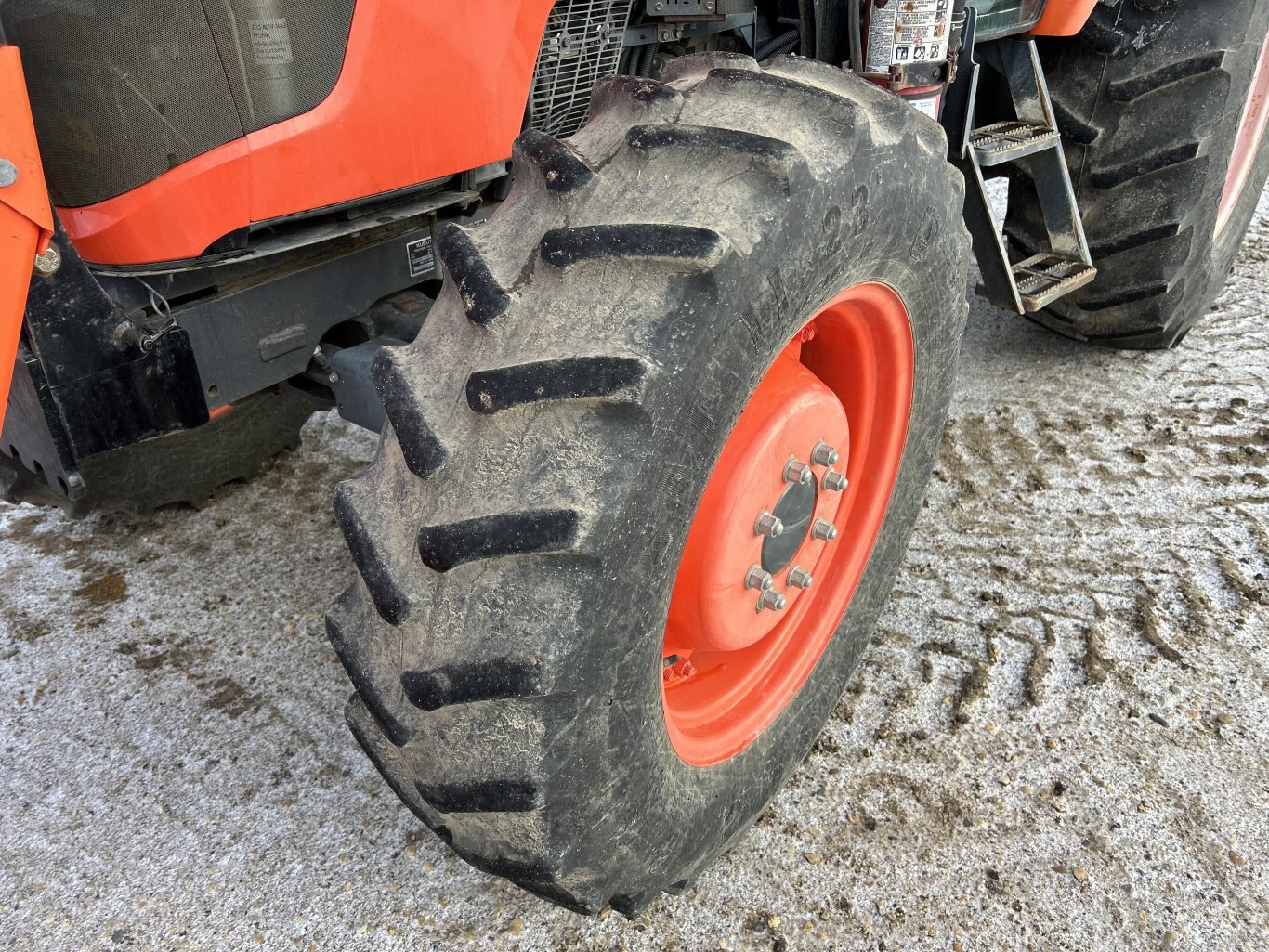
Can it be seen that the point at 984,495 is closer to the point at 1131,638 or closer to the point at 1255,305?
the point at 1131,638

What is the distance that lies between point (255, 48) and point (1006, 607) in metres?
1.65

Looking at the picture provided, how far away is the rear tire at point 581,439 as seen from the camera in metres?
0.96

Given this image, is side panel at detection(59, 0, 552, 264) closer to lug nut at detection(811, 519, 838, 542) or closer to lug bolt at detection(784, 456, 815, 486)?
lug bolt at detection(784, 456, 815, 486)

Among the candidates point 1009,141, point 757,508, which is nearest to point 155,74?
point 757,508

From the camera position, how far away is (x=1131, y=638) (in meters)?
1.90

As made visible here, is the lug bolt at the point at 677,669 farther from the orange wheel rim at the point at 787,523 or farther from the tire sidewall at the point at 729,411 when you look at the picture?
the tire sidewall at the point at 729,411

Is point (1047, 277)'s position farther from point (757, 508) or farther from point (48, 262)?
point (48, 262)

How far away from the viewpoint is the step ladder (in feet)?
6.64

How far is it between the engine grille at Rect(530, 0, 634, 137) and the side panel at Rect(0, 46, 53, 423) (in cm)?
65

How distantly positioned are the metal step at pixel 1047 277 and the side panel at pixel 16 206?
1847 millimetres

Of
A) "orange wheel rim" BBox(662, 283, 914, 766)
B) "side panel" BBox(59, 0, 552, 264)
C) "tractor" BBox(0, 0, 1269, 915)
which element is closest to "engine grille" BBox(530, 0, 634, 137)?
"tractor" BBox(0, 0, 1269, 915)

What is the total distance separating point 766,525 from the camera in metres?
1.30

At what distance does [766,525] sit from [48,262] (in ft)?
2.88

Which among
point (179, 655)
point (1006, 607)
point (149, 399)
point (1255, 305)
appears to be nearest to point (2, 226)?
point (149, 399)
